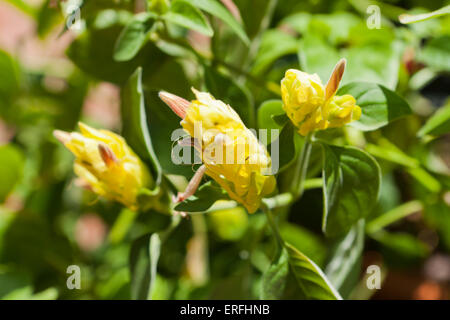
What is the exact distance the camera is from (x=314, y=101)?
0.99ft

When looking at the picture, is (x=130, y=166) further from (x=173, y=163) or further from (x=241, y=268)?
(x=241, y=268)

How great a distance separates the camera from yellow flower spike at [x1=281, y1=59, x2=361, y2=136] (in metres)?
0.30

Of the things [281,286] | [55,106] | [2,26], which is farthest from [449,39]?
[2,26]

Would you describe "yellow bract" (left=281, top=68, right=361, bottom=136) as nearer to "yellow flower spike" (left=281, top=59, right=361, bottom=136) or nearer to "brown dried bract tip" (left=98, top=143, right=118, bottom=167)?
"yellow flower spike" (left=281, top=59, right=361, bottom=136)

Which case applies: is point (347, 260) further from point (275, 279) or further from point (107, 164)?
point (107, 164)

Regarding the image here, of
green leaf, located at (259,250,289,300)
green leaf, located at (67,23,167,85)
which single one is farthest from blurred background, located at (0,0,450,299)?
green leaf, located at (259,250,289,300)

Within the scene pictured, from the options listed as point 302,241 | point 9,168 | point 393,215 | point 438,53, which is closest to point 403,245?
Result: point 393,215

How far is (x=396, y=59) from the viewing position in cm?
44

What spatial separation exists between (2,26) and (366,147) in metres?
1.03

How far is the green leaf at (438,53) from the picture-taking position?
1.54ft

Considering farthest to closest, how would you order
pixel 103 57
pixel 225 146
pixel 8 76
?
pixel 8 76 → pixel 103 57 → pixel 225 146

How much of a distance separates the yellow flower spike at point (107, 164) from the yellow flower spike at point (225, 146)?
2.7 inches

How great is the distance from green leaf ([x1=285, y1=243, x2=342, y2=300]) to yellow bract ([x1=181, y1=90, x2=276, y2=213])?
0.25ft

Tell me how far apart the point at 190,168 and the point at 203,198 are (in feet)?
0.17
